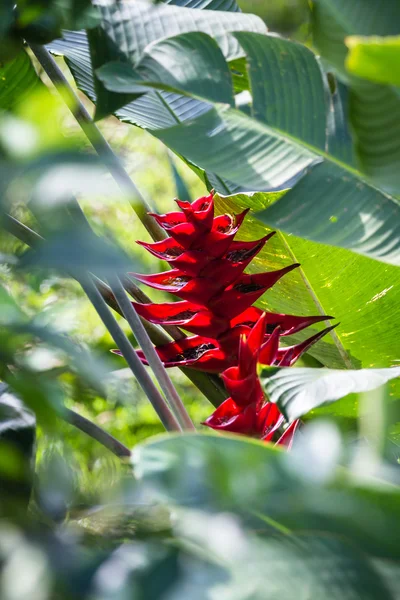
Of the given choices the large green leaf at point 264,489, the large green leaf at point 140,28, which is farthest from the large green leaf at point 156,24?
the large green leaf at point 264,489

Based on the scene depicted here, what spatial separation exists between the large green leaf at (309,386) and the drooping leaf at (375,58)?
0.23 meters

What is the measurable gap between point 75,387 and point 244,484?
0.44ft

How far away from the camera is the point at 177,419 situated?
2.01 ft

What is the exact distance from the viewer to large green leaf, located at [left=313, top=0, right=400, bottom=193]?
0.54 meters

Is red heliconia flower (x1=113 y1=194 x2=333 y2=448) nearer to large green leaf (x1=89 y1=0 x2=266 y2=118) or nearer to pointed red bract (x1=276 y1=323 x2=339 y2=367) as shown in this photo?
pointed red bract (x1=276 y1=323 x2=339 y2=367)

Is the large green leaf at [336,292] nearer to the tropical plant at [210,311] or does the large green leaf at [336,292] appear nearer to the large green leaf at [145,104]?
the tropical plant at [210,311]

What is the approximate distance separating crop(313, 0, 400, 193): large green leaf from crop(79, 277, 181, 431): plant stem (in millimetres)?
246

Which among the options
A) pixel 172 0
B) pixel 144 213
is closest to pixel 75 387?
pixel 144 213

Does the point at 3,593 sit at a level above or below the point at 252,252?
above

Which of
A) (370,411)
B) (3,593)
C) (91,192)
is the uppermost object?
(91,192)

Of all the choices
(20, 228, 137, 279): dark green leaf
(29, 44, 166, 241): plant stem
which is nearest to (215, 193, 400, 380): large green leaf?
(29, 44, 166, 241): plant stem

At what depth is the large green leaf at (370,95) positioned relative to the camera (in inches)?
21.3

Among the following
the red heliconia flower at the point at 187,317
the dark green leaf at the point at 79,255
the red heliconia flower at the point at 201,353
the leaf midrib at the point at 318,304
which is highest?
the dark green leaf at the point at 79,255

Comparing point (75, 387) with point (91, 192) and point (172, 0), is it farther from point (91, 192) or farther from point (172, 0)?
point (172, 0)
